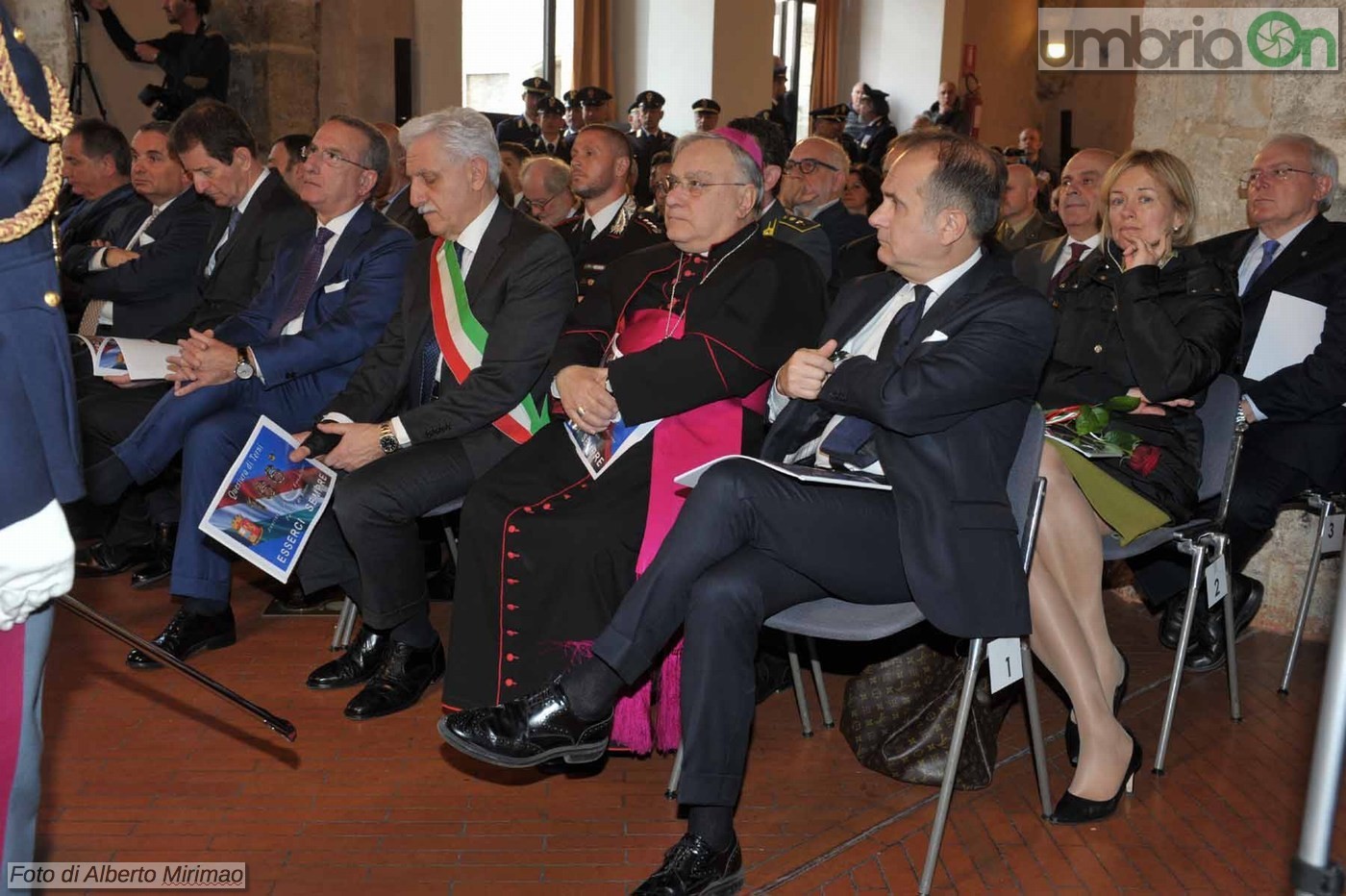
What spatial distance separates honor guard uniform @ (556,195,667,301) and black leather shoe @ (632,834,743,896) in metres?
2.71

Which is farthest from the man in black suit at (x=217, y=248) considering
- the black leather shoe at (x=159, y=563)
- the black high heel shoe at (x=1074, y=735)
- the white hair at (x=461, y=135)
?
the black high heel shoe at (x=1074, y=735)

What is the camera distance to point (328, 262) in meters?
4.09

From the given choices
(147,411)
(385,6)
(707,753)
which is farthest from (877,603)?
(385,6)

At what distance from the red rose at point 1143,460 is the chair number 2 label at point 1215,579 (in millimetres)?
309

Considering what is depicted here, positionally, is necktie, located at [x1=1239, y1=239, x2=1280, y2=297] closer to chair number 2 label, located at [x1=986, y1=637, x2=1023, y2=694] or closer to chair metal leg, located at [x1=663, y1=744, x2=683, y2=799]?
chair number 2 label, located at [x1=986, y1=637, x2=1023, y2=694]

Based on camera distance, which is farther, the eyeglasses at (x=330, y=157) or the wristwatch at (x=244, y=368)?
the eyeglasses at (x=330, y=157)

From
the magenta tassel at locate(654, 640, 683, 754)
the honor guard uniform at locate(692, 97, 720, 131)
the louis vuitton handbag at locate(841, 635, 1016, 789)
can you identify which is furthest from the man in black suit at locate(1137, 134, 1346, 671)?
the honor guard uniform at locate(692, 97, 720, 131)

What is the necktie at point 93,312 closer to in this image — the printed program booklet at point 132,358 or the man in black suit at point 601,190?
the printed program booklet at point 132,358

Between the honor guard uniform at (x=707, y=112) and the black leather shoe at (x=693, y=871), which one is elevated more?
the honor guard uniform at (x=707, y=112)

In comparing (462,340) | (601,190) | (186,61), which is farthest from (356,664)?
(186,61)

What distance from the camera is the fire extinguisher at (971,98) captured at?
15.2 m

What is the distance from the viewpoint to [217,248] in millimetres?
4660

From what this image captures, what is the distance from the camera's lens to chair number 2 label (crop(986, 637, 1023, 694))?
8.70 feet

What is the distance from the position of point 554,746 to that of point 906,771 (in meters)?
0.94
